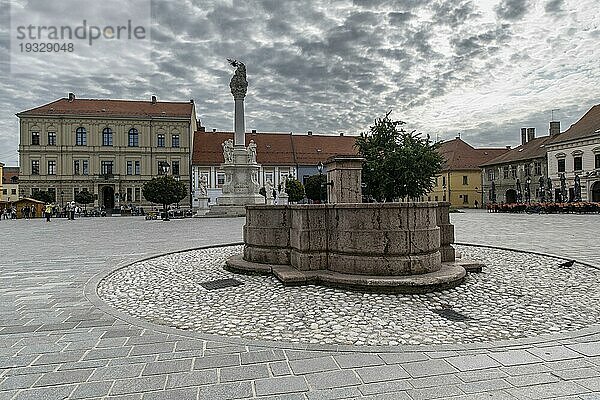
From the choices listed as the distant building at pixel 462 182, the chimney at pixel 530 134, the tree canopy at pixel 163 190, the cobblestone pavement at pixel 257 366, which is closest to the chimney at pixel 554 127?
the chimney at pixel 530 134

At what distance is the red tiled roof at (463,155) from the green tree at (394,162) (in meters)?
42.2

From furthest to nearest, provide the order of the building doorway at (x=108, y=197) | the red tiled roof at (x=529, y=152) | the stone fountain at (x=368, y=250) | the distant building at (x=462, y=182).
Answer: the distant building at (x=462, y=182) → the building doorway at (x=108, y=197) → the red tiled roof at (x=529, y=152) → the stone fountain at (x=368, y=250)

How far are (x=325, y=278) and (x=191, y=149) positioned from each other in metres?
67.8

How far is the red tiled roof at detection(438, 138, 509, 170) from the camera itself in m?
78.0

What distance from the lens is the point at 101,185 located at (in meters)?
68.8

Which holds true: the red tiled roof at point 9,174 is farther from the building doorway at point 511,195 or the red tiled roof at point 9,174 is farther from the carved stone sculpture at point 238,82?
the building doorway at point 511,195

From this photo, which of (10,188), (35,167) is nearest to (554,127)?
(35,167)

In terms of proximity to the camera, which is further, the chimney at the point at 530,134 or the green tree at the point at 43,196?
the chimney at the point at 530,134

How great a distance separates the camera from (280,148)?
3054 inches

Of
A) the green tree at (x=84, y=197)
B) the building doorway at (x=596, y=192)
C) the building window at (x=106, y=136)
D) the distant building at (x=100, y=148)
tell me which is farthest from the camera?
the building window at (x=106, y=136)

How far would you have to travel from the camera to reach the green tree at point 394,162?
3453 cm

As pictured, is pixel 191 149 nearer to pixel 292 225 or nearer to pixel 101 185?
pixel 101 185

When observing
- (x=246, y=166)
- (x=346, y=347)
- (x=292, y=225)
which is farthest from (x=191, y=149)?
(x=346, y=347)

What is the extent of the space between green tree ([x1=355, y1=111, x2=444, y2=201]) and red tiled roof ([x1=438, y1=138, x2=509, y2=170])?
42218 mm
